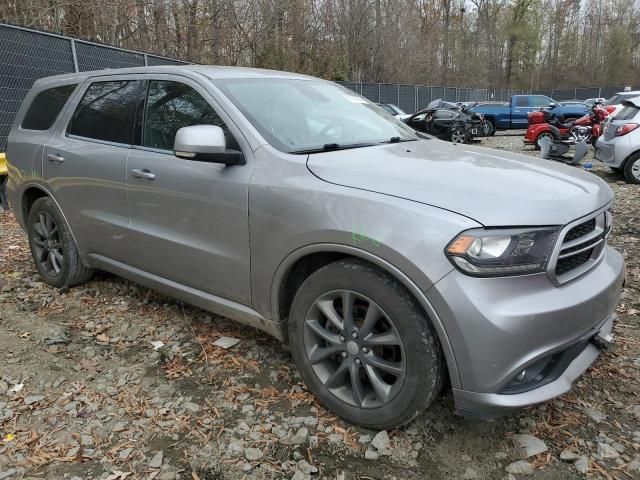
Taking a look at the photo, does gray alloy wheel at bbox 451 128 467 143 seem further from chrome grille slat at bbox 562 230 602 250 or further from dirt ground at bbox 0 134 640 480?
chrome grille slat at bbox 562 230 602 250

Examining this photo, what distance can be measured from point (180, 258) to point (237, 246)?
53cm

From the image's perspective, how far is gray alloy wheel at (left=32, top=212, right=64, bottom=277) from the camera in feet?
13.9

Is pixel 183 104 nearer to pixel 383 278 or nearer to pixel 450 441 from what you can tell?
pixel 383 278

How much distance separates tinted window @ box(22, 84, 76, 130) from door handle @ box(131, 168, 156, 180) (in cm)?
128

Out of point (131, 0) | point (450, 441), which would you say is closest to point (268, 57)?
point (131, 0)

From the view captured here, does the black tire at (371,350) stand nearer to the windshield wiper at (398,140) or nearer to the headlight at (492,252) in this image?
the headlight at (492,252)

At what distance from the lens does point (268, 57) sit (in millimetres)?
23266

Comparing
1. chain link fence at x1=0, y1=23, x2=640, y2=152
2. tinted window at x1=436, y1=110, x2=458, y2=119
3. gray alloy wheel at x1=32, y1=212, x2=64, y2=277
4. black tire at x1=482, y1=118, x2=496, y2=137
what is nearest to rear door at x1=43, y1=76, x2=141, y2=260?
gray alloy wheel at x1=32, y1=212, x2=64, y2=277

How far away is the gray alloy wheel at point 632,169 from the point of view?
27.8 ft

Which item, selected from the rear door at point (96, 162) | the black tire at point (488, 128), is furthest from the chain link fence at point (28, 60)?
the black tire at point (488, 128)

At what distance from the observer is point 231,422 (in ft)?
8.66

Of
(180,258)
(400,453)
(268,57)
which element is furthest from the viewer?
(268,57)

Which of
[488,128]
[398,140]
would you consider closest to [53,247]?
[398,140]

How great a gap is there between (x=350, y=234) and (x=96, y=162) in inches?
86.5
